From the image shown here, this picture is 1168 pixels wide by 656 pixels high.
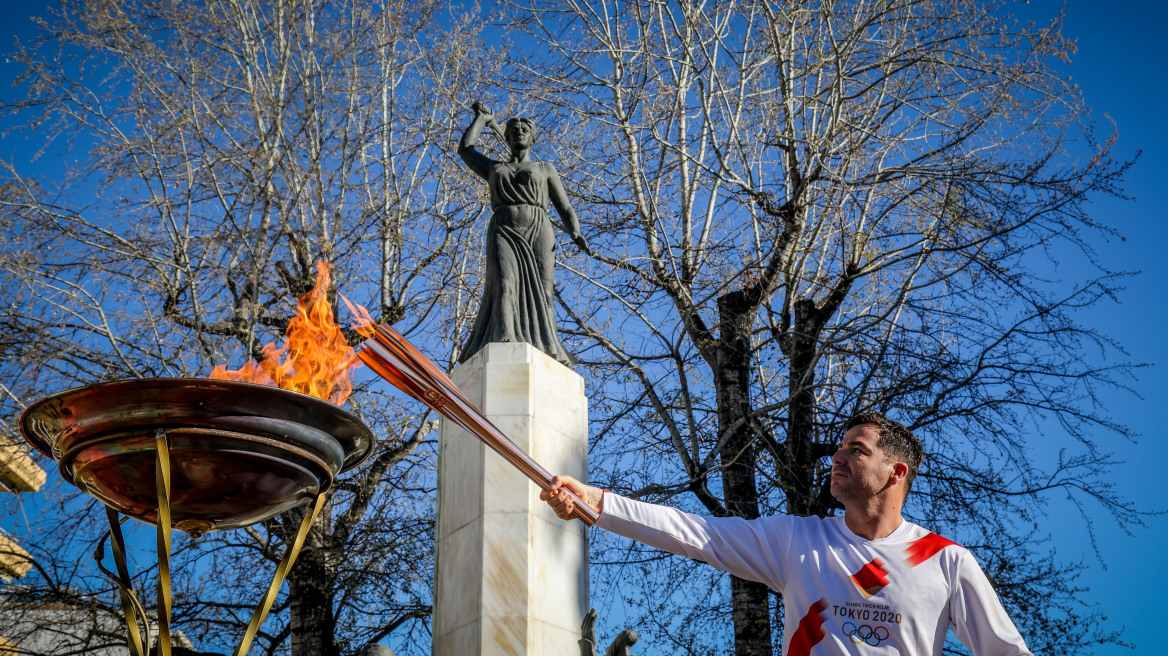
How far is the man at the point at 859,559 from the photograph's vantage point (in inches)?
121

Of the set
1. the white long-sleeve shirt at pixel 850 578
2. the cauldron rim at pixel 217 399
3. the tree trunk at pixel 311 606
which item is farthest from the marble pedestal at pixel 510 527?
the tree trunk at pixel 311 606

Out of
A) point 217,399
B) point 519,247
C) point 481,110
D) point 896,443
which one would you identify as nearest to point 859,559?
point 896,443

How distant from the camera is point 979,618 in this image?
3.09m

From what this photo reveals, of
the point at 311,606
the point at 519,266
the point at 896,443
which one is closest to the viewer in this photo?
the point at 896,443

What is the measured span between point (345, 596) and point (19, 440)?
407 centimetres

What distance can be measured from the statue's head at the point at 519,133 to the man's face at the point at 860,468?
602 centimetres

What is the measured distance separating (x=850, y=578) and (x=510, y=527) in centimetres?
390

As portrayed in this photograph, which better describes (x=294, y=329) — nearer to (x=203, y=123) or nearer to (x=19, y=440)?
(x=19, y=440)

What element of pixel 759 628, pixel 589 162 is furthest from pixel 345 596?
pixel 589 162

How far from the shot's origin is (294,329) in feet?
14.7

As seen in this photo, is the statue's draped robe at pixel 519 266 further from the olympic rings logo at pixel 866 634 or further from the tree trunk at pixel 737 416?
the olympic rings logo at pixel 866 634

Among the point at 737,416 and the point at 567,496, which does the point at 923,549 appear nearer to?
the point at 567,496

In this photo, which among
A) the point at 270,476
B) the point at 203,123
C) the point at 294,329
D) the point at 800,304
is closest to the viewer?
the point at 270,476

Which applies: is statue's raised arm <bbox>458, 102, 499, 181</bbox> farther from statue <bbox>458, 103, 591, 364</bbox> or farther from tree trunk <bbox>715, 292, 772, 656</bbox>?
tree trunk <bbox>715, 292, 772, 656</bbox>
